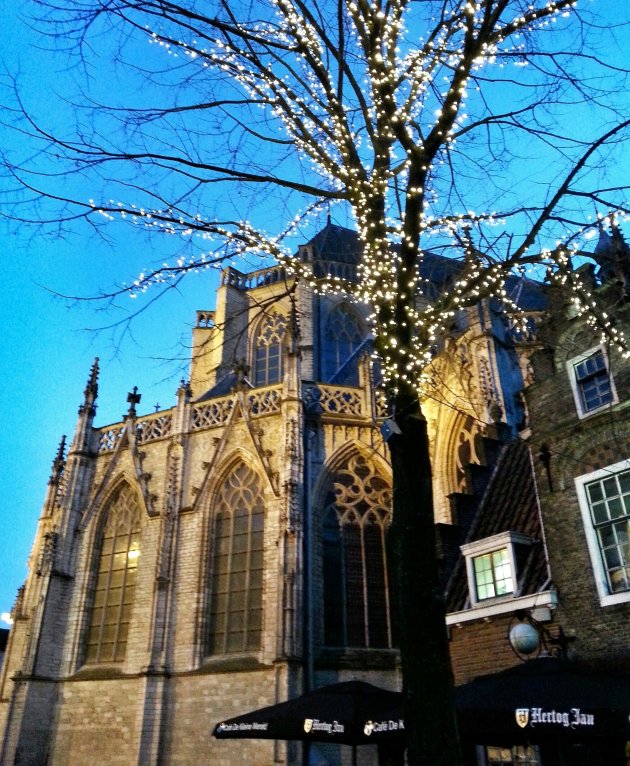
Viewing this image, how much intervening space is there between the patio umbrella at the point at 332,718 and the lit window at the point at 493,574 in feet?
8.52

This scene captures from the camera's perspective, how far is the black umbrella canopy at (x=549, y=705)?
591 cm

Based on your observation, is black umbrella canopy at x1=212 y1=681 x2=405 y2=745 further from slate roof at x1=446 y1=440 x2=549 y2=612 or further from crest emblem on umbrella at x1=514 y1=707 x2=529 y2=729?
slate roof at x1=446 y1=440 x2=549 y2=612

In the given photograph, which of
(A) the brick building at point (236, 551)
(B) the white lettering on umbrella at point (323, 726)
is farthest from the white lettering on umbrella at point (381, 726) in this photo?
(A) the brick building at point (236, 551)

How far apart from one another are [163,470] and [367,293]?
552 inches

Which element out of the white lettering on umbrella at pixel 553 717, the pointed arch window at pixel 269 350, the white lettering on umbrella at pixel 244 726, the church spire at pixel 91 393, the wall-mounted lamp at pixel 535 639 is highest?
the pointed arch window at pixel 269 350

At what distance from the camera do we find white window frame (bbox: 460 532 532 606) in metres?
10.1

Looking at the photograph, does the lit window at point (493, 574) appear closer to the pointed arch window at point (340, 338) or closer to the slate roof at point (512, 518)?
the slate roof at point (512, 518)

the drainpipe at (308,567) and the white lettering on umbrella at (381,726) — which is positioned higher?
the drainpipe at (308,567)

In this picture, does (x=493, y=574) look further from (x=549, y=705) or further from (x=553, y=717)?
(x=553, y=717)

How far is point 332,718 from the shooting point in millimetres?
8000

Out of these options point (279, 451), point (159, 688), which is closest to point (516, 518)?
point (279, 451)

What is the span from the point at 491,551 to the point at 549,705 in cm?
462

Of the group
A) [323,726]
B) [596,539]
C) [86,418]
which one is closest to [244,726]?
[323,726]

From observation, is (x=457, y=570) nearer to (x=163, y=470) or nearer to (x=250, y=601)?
(x=250, y=601)
